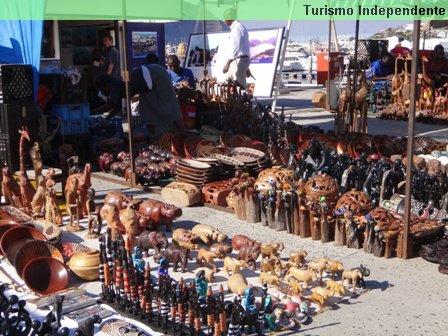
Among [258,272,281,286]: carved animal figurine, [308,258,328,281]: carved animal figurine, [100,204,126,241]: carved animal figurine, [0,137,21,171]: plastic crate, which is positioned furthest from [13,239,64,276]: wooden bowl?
[0,137,21,171]: plastic crate

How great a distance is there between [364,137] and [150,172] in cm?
267

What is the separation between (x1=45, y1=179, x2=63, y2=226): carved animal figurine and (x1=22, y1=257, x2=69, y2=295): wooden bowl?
123 centimetres

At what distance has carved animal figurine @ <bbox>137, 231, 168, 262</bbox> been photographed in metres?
4.59

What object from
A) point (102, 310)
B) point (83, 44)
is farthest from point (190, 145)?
point (83, 44)

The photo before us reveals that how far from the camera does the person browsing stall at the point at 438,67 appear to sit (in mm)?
13225

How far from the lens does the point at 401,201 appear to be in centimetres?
522

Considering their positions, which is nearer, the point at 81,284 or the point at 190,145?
the point at 81,284

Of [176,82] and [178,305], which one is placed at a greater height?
[176,82]

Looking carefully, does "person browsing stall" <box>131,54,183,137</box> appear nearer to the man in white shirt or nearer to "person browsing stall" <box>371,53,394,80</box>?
the man in white shirt

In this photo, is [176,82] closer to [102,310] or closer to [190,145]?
[190,145]

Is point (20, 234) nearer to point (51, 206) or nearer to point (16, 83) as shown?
point (51, 206)

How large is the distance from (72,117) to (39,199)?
2.91 metres

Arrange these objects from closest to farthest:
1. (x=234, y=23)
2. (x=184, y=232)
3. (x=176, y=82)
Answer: (x=184, y=232) → (x=234, y=23) → (x=176, y=82)

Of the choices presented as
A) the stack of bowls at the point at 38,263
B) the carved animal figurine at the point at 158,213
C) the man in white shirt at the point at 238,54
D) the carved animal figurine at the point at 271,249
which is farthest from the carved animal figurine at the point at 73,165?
the man in white shirt at the point at 238,54
